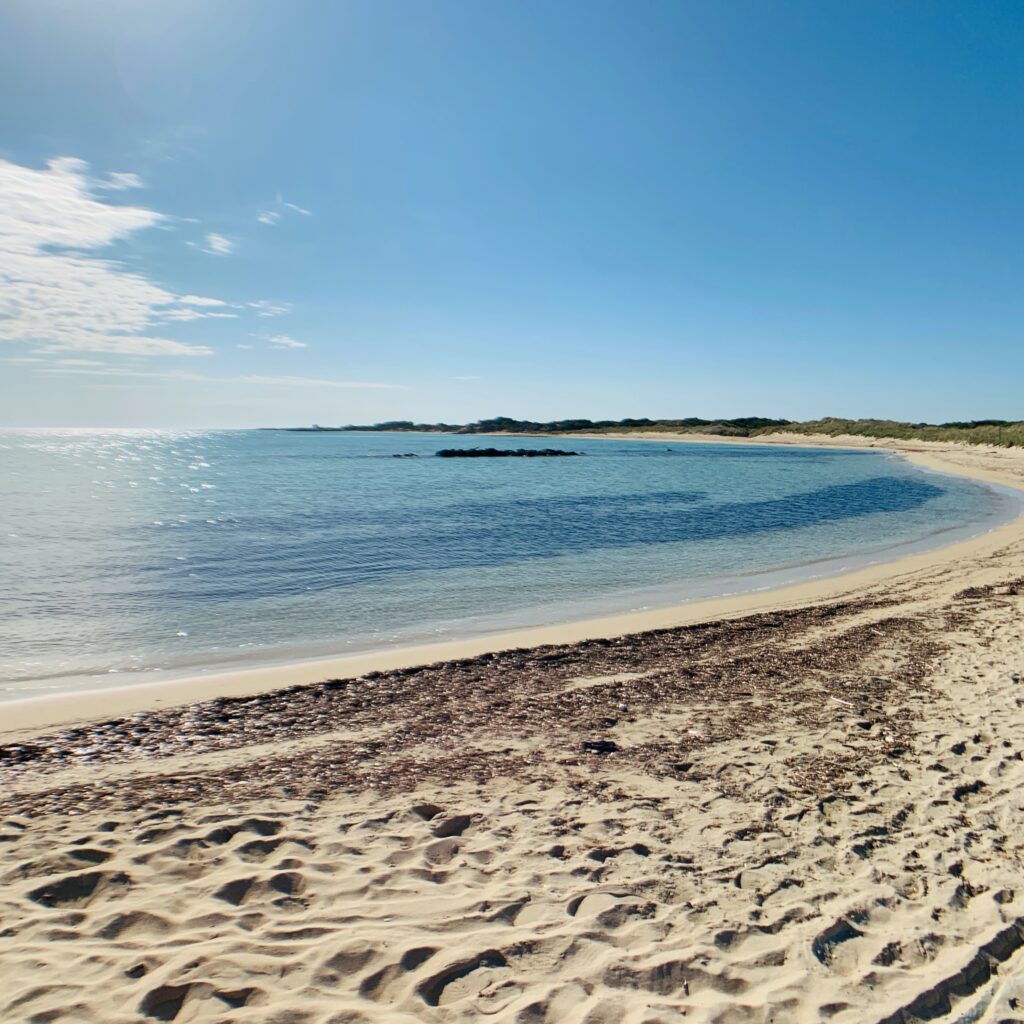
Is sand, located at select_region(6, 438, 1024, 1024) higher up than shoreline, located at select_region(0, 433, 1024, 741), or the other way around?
sand, located at select_region(6, 438, 1024, 1024)

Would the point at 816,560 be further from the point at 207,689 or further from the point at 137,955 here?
the point at 137,955

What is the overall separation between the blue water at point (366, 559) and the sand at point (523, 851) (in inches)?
122

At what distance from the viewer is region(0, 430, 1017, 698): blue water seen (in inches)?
471

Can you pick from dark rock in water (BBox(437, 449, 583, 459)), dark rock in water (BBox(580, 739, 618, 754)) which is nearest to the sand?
dark rock in water (BBox(580, 739, 618, 754))

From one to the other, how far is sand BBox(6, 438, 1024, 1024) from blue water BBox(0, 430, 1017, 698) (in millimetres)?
3108

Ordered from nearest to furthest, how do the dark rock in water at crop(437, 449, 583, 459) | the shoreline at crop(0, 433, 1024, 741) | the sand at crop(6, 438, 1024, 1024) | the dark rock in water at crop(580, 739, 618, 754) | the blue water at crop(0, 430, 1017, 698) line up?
the sand at crop(6, 438, 1024, 1024)
the dark rock in water at crop(580, 739, 618, 754)
the shoreline at crop(0, 433, 1024, 741)
the blue water at crop(0, 430, 1017, 698)
the dark rock in water at crop(437, 449, 583, 459)

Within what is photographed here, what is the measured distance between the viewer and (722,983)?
3738mm

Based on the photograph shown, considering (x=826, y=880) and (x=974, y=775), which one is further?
(x=974, y=775)

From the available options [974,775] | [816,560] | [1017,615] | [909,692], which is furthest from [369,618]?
[816,560]

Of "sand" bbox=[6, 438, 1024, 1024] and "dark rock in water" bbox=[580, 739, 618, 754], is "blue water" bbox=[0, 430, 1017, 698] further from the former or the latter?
"dark rock in water" bbox=[580, 739, 618, 754]

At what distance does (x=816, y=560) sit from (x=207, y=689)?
1744 centimetres

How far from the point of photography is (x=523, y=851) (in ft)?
16.5

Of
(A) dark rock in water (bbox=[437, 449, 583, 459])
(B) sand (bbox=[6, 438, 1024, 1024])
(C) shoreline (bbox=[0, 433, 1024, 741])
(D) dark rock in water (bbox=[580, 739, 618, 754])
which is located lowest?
(C) shoreline (bbox=[0, 433, 1024, 741])

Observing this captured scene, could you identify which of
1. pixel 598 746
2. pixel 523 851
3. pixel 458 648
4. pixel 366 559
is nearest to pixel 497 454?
pixel 366 559
